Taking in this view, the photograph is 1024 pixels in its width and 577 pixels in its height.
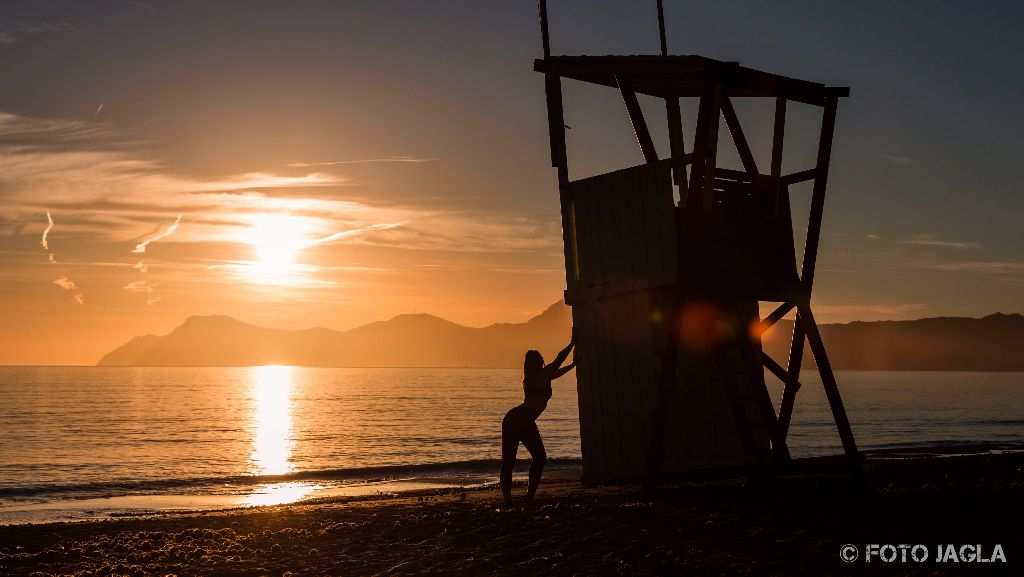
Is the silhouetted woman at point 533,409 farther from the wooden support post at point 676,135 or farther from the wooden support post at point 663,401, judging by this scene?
the wooden support post at point 676,135

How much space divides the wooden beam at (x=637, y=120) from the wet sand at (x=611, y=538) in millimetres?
5040

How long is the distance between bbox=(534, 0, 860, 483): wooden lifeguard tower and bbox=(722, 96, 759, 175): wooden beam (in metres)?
0.02

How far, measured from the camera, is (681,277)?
12.8 meters

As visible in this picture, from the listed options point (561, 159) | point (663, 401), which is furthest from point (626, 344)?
point (561, 159)

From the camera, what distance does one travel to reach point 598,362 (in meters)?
14.1

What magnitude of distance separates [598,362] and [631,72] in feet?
14.1

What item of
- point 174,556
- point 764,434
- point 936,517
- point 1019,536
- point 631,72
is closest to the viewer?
point 1019,536

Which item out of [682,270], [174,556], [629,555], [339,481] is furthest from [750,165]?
[339,481]

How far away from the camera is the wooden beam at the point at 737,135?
46.6 feet

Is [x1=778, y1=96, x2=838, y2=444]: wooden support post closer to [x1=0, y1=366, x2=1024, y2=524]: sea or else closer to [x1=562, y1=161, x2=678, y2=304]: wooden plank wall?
[x1=562, y1=161, x2=678, y2=304]: wooden plank wall

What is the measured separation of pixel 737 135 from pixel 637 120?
1.53 m

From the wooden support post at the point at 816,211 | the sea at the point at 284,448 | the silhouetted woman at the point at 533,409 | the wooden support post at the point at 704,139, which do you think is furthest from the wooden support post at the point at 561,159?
the sea at the point at 284,448

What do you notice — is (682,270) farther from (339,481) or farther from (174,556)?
(339,481)

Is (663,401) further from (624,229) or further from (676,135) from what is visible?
(676,135)
